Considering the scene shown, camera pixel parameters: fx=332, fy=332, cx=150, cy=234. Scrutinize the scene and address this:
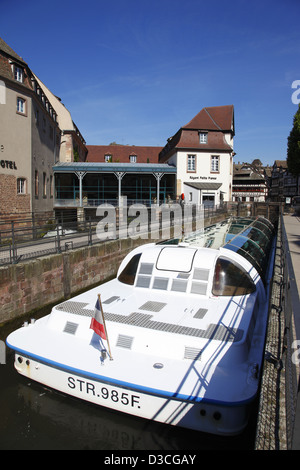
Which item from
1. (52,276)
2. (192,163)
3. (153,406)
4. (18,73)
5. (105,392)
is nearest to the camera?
(153,406)

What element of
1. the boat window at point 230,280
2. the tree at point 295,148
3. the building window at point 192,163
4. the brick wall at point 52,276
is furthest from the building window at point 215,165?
the boat window at point 230,280

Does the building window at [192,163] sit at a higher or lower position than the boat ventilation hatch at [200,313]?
higher

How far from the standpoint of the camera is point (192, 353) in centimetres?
502

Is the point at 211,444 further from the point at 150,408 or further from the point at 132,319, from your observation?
the point at 132,319

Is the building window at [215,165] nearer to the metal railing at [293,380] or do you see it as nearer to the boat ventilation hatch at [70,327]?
the boat ventilation hatch at [70,327]

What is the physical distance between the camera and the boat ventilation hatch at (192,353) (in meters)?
4.96

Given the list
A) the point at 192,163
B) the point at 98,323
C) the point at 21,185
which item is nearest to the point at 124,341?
the point at 98,323

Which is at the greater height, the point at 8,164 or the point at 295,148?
the point at 295,148

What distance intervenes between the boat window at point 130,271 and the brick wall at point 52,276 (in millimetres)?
2943

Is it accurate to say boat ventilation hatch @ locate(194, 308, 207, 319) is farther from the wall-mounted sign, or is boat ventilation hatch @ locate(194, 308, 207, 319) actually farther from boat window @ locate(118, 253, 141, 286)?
the wall-mounted sign

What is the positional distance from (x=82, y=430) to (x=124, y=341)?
142 centimetres

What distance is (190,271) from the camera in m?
6.85

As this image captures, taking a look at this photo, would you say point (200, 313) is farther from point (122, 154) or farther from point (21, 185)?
point (122, 154)

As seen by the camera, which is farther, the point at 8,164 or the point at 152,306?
the point at 8,164
